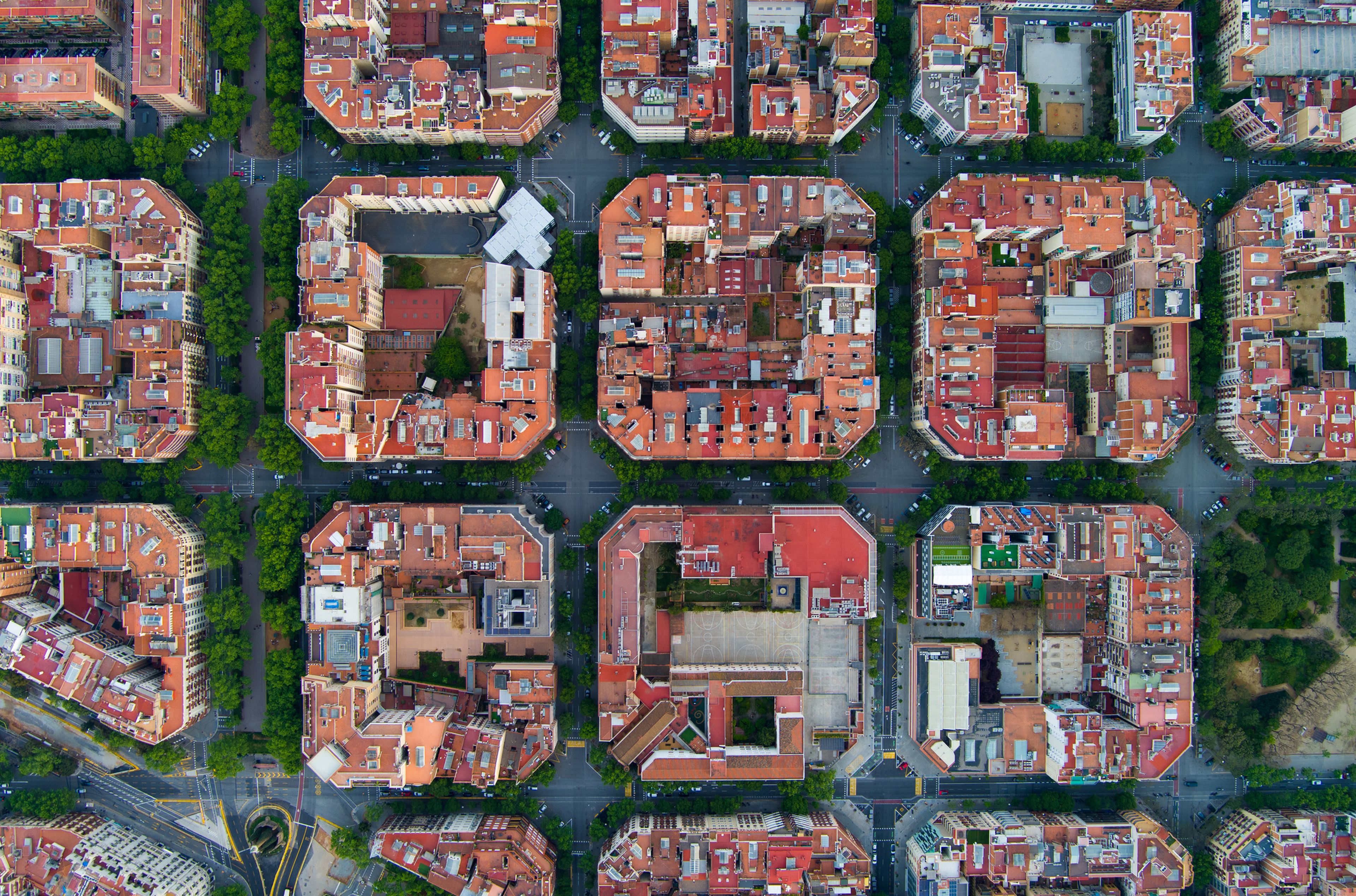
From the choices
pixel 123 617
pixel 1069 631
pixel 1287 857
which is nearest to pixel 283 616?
pixel 123 617

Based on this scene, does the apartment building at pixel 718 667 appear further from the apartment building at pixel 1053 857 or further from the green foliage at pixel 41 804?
the green foliage at pixel 41 804

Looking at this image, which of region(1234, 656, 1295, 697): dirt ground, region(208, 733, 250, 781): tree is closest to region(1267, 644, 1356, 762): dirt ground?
region(1234, 656, 1295, 697): dirt ground

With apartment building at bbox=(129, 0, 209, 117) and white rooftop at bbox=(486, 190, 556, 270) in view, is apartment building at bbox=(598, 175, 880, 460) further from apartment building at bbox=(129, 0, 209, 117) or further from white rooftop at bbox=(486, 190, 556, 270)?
apartment building at bbox=(129, 0, 209, 117)

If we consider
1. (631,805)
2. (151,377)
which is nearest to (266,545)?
(151,377)

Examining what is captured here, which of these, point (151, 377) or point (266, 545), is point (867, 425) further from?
point (151, 377)

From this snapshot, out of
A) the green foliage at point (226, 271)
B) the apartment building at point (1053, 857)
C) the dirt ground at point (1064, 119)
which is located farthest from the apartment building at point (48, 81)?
the apartment building at point (1053, 857)

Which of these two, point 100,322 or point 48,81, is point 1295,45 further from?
point 100,322
